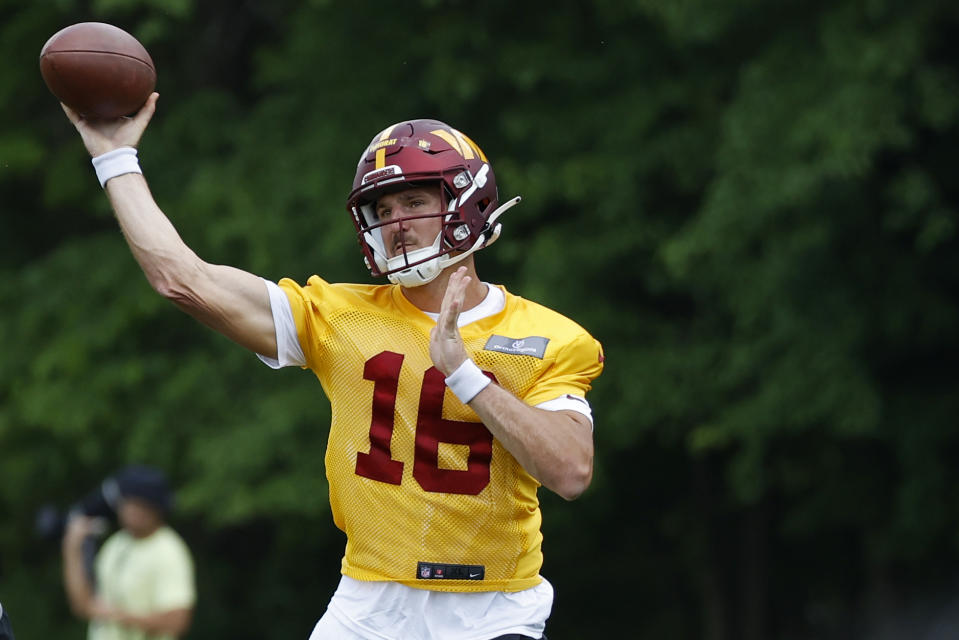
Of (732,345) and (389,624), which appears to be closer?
(389,624)

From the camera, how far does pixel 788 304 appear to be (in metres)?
9.30

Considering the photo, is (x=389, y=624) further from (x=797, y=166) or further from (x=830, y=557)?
(x=830, y=557)

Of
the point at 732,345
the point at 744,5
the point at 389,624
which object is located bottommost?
the point at 389,624

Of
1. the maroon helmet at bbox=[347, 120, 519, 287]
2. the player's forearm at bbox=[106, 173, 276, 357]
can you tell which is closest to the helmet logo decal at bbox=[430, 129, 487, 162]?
the maroon helmet at bbox=[347, 120, 519, 287]

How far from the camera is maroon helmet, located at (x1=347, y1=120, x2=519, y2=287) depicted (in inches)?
151

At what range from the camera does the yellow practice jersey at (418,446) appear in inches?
149

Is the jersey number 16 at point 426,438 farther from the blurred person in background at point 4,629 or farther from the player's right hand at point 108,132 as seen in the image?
→ the blurred person in background at point 4,629

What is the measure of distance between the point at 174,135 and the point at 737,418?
16.9ft

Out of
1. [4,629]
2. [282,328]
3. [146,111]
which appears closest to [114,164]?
[146,111]

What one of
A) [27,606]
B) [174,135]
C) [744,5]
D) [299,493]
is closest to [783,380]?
[744,5]

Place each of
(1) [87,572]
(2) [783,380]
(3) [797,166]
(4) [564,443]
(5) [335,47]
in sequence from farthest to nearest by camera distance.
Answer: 1. (5) [335,47]
2. (2) [783,380]
3. (3) [797,166]
4. (1) [87,572]
5. (4) [564,443]

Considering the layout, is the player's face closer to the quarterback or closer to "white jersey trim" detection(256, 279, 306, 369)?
the quarterback

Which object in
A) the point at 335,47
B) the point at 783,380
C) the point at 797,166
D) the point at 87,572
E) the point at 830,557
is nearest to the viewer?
the point at 87,572

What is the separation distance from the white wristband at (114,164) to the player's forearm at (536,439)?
104cm
